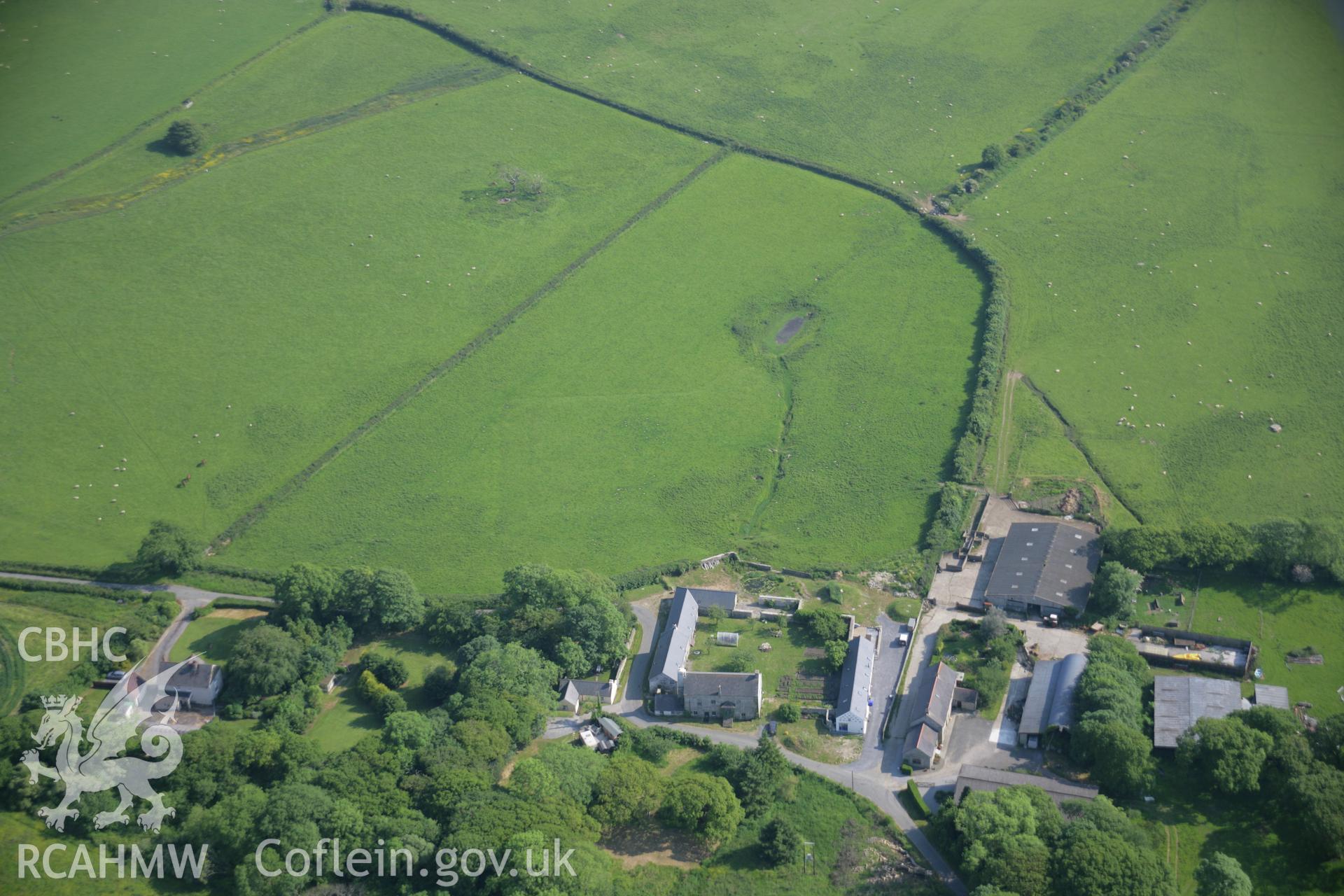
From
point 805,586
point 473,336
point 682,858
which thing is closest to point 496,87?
point 473,336

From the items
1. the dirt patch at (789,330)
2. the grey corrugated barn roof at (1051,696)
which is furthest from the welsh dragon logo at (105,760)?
the dirt patch at (789,330)

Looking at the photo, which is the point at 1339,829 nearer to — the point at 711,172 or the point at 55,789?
the point at 55,789

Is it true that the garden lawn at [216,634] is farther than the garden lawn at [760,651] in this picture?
Yes

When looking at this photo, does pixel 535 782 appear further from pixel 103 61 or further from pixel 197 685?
pixel 103 61

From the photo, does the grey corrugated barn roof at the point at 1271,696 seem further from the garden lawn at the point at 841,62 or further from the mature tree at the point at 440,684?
the garden lawn at the point at 841,62

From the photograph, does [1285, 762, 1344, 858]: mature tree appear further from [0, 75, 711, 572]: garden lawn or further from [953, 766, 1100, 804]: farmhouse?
[0, 75, 711, 572]: garden lawn

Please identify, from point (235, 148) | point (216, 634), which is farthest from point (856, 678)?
point (235, 148)
